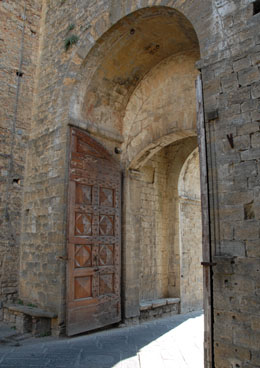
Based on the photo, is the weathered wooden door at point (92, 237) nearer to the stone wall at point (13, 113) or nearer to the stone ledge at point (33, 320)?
the stone ledge at point (33, 320)

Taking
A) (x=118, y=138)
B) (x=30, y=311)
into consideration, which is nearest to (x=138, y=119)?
(x=118, y=138)

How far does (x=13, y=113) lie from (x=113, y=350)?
5.28 m

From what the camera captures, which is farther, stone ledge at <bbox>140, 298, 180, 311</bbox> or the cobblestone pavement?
stone ledge at <bbox>140, 298, 180, 311</bbox>

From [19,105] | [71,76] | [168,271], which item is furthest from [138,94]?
[168,271]

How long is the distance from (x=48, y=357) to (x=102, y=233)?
240cm

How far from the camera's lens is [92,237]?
6043 millimetres

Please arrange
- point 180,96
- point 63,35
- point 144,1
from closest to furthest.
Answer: point 144,1, point 180,96, point 63,35

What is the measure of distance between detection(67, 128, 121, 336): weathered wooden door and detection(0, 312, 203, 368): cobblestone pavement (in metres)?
0.41

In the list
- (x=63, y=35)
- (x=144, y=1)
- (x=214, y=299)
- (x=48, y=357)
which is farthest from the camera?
(x=63, y=35)

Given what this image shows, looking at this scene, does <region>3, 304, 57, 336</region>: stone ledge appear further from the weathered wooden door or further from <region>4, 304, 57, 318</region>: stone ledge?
the weathered wooden door

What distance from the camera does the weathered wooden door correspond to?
18.5 feet

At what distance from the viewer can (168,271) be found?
812 cm

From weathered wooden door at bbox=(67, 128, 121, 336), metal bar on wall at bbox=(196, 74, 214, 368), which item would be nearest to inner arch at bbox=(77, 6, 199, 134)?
weathered wooden door at bbox=(67, 128, 121, 336)

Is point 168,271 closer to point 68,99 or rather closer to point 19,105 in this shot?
point 68,99
